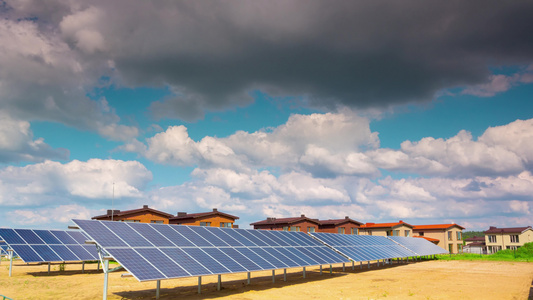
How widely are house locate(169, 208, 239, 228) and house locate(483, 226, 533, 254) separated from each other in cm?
8248

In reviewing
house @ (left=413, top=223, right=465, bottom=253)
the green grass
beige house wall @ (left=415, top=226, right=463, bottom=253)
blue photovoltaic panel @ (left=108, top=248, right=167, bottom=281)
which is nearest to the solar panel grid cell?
blue photovoltaic panel @ (left=108, top=248, right=167, bottom=281)

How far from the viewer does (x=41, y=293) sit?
27.2 meters

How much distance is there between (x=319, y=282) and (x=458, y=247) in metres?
90.3

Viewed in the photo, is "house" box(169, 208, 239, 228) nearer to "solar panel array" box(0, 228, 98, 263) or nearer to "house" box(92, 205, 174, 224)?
"house" box(92, 205, 174, 224)

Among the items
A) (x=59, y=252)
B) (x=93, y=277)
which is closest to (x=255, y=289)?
(x=93, y=277)

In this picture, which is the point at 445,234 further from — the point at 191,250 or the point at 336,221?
the point at 191,250

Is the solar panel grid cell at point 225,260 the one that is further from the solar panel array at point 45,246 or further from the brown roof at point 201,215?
the brown roof at point 201,215

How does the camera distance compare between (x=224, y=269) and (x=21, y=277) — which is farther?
(x=21, y=277)

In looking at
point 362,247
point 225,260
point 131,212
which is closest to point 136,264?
point 225,260

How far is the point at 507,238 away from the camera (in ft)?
383

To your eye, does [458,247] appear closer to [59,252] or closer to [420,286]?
[420,286]

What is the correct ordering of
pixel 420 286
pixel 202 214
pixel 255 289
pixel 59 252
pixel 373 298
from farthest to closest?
pixel 202 214
pixel 59 252
pixel 420 286
pixel 255 289
pixel 373 298

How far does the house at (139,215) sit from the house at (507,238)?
9650 centimetres

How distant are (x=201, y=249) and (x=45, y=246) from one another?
23.1 metres
